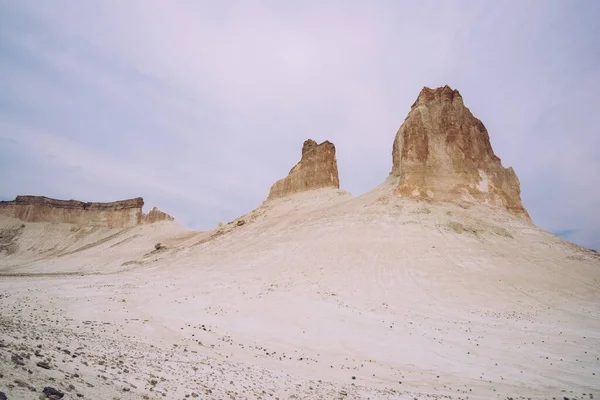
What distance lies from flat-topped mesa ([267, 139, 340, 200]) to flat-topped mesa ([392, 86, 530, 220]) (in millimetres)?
15474

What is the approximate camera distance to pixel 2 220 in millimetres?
77188

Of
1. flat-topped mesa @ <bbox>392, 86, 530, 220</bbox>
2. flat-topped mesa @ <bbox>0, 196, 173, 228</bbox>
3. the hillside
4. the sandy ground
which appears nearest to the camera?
the sandy ground

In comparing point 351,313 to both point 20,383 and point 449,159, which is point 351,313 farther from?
point 449,159

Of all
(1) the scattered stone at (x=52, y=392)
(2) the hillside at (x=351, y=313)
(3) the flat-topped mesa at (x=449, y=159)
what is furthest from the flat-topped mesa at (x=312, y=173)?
(1) the scattered stone at (x=52, y=392)

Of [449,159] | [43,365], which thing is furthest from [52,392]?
A: [449,159]

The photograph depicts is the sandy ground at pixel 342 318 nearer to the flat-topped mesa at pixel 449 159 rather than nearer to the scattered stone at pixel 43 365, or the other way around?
the scattered stone at pixel 43 365

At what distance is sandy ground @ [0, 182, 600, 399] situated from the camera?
6.95 metres

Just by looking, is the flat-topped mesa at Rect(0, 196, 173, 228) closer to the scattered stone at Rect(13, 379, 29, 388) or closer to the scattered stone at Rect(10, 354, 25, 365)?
the scattered stone at Rect(10, 354, 25, 365)

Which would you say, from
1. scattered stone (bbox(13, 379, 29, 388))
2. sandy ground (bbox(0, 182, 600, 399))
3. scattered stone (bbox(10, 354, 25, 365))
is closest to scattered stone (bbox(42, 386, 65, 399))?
sandy ground (bbox(0, 182, 600, 399))

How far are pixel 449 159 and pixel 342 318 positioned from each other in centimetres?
2719

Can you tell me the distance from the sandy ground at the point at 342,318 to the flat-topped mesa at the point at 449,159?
94.7 inches

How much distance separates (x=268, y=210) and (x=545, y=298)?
3490cm

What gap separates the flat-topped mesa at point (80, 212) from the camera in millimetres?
79062

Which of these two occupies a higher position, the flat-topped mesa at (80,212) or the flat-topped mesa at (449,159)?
the flat-topped mesa at (449,159)
